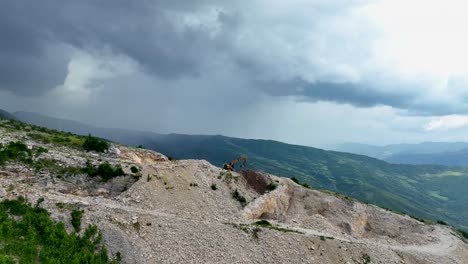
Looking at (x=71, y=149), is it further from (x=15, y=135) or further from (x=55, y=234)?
(x=55, y=234)

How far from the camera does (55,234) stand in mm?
36406

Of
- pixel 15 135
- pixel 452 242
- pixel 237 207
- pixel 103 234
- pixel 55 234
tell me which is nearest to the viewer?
pixel 55 234

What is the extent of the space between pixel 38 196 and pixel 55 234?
7.65 metres

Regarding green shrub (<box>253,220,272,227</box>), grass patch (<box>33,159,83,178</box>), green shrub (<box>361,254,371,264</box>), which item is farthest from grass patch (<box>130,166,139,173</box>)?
green shrub (<box>361,254,371,264</box>)

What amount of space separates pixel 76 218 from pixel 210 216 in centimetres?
1866

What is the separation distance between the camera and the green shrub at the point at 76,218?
3881 cm

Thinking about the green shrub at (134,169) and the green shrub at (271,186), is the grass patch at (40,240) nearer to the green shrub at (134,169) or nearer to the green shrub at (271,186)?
the green shrub at (134,169)

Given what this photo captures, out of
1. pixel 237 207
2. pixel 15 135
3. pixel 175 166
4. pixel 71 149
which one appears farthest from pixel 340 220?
pixel 15 135

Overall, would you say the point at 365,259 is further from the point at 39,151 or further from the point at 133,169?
the point at 39,151

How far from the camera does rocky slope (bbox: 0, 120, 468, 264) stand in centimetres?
4225

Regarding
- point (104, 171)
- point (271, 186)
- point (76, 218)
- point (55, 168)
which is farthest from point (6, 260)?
point (271, 186)

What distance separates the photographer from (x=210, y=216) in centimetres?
5219

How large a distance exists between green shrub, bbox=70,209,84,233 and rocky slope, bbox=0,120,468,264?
60 cm

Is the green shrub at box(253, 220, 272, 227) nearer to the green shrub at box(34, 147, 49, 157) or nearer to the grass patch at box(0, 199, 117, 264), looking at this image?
the grass patch at box(0, 199, 117, 264)
